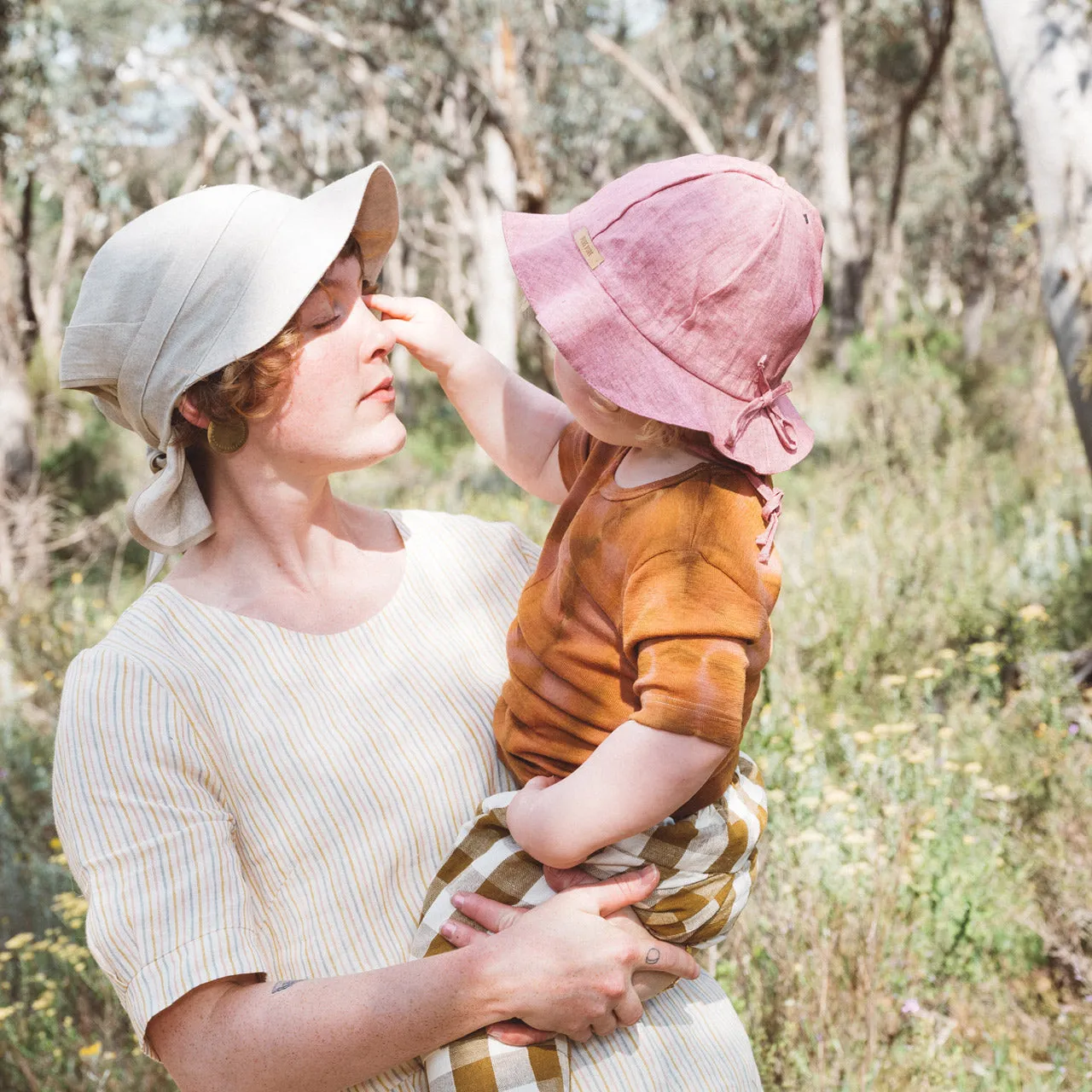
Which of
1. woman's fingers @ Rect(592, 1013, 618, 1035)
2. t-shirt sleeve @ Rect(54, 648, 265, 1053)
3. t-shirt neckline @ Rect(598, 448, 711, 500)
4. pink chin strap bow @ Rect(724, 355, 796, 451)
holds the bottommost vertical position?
woman's fingers @ Rect(592, 1013, 618, 1035)

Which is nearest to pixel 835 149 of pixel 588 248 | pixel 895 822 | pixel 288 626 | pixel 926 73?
pixel 926 73

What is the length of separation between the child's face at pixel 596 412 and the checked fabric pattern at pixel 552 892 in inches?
20.9

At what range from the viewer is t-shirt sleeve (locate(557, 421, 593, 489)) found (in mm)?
1852

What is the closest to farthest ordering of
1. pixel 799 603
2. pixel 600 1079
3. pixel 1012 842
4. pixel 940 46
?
pixel 600 1079 < pixel 1012 842 < pixel 799 603 < pixel 940 46

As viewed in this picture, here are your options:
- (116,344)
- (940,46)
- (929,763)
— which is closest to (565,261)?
(116,344)

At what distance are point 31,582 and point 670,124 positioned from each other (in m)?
23.9

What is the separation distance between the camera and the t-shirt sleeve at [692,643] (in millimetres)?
1306

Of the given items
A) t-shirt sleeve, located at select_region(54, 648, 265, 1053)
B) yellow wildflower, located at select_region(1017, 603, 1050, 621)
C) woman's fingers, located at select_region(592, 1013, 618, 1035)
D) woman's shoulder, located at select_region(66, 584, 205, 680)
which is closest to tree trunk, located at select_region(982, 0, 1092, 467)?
yellow wildflower, located at select_region(1017, 603, 1050, 621)

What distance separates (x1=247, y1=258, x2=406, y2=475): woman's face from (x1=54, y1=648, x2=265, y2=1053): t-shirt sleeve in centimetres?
43

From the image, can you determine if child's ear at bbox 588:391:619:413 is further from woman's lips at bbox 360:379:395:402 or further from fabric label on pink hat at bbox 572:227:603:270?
woman's lips at bbox 360:379:395:402

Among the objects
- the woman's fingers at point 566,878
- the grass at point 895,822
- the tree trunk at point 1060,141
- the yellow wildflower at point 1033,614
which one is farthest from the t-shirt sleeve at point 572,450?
the tree trunk at point 1060,141

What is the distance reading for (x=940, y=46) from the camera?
449 inches

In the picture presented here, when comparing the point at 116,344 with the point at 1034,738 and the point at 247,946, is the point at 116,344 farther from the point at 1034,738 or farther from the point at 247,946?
the point at 1034,738

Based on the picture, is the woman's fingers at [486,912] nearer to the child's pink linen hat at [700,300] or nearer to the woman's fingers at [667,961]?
the woman's fingers at [667,961]
